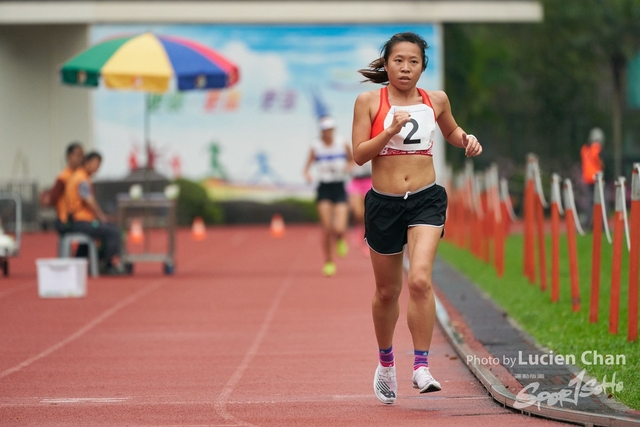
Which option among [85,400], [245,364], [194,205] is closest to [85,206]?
[245,364]

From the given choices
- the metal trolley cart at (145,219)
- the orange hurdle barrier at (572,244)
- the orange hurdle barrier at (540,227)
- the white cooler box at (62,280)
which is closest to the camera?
the orange hurdle barrier at (572,244)

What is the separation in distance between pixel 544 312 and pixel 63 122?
1054 inches

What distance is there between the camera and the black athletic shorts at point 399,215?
24.5 feet

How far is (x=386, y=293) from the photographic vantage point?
757 cm

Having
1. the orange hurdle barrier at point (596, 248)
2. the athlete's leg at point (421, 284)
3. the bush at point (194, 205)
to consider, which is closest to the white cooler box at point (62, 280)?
the orange hurdle barrier at point (596, 248)

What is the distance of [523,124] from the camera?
37.4 metres

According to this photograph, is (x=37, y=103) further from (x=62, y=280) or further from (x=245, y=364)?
(x=245, y=364)

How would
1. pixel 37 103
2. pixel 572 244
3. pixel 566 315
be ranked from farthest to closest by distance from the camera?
pixel 37 103
pixel 572 244
pixel 566 315

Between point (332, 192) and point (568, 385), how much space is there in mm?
9846

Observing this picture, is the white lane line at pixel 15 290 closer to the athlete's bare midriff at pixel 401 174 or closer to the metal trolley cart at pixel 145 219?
the metal trolley cart at pixel 145 219

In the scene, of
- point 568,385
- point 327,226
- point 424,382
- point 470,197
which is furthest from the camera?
point 470,197

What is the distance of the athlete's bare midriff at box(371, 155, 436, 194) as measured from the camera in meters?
7.48

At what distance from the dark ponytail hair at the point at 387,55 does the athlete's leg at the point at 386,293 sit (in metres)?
1.05

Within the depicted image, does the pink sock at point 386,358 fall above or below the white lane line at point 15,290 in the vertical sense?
above
